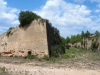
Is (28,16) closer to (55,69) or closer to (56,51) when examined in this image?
(56,51)

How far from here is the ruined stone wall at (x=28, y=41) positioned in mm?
26672

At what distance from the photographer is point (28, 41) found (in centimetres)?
2825

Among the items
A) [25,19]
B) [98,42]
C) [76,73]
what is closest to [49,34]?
[25,19]

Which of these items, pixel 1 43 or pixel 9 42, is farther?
pixel 1 43

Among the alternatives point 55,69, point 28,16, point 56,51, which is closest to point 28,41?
point 28,16

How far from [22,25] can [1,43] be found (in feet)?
23.1

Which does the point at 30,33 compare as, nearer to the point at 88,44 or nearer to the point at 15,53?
the point at 15,53

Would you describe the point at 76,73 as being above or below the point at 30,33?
below

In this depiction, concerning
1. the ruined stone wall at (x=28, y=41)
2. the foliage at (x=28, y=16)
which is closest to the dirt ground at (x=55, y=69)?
the ruined stone wall at (x=28, y=41)

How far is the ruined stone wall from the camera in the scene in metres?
26.7

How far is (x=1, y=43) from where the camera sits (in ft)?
113

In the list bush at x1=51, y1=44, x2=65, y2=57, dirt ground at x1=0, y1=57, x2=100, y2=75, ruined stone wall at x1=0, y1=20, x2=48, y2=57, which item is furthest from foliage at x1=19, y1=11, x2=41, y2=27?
dirt ground at x1=0, y1=57, x2=100, y2=75

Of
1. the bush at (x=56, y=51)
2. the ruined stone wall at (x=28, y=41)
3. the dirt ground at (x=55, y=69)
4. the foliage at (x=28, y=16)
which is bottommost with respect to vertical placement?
the dirt ground at (x=55, y=69)

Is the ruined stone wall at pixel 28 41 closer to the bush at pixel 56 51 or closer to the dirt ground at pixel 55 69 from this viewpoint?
the bush at pixel 56 51
